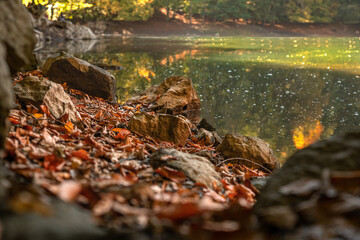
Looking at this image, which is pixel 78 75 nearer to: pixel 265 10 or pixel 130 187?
pixel 130 187

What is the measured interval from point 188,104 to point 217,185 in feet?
16.4

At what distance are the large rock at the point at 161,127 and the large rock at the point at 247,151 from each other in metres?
0.59

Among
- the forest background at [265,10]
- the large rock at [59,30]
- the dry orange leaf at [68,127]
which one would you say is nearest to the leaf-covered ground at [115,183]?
the dry orange leaf at [68,127]

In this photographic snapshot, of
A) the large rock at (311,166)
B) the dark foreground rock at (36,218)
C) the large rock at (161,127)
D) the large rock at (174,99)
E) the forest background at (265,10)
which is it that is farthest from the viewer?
the forest background at (265,10)

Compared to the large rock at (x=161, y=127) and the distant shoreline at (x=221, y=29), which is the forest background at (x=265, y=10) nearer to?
the distant shoreline at (x=221, y=29)

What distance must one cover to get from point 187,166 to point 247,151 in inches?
72.4

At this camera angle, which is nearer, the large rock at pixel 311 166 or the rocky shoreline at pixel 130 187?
the rocky shoreline at pixel 130 187

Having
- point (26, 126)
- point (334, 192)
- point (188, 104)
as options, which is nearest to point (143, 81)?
point (188, 104)

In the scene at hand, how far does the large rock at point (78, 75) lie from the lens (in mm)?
6199

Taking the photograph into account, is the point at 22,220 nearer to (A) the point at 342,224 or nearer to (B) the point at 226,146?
(A) the point at 342,224

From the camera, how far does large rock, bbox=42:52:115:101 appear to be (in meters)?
6.20

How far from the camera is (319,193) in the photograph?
3.63 ft

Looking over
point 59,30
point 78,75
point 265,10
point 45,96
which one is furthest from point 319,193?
point 265,10

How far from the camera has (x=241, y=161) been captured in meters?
3.86
